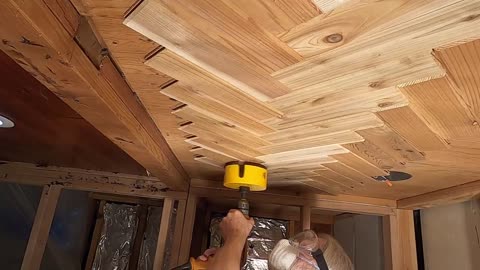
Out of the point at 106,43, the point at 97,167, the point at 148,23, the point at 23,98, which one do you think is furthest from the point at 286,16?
the point at 97,167

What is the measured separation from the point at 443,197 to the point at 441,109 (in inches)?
34.1

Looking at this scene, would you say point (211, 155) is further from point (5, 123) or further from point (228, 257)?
point (5, 123)

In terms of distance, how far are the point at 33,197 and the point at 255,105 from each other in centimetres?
193

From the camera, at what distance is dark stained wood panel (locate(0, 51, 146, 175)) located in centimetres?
99

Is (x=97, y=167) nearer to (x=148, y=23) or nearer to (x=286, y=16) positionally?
(x=148, y=23)

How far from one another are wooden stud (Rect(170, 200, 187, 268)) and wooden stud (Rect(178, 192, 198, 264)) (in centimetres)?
2

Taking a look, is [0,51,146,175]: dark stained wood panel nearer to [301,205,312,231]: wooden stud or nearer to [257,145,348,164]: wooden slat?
[257,145,348,164]: wooden slat

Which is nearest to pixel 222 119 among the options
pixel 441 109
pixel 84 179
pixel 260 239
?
pixel 441 109

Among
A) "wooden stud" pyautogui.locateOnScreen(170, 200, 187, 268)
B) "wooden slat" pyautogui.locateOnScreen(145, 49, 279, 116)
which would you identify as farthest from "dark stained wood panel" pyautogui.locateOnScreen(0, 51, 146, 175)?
"wooden slat" pyautogui.locateOnScreen(145, 49, 279, 116)

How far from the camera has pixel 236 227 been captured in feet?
3.73

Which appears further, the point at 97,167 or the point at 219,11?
the point at 97,167

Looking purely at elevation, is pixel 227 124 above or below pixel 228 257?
above

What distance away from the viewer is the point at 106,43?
1.90 feet

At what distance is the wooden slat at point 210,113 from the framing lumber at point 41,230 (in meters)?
1.24
